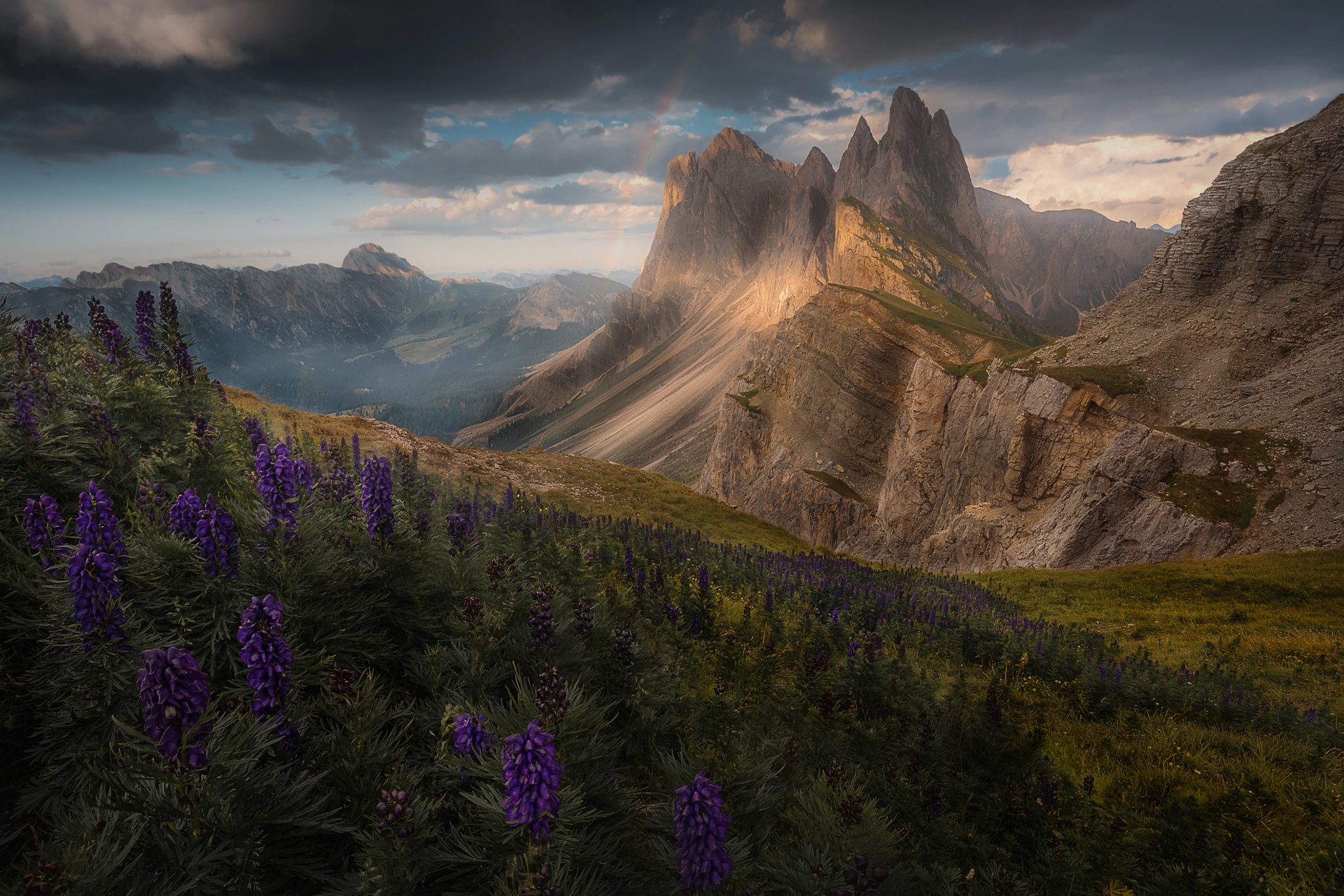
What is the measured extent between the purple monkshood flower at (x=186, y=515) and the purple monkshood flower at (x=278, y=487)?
Answer: 1.58 feet

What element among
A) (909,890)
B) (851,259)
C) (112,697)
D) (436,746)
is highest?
(851,259)

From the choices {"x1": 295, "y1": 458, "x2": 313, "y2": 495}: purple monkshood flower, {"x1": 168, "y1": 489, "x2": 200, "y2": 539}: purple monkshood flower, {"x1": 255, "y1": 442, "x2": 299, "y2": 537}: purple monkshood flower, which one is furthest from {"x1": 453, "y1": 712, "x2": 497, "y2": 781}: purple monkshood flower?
{"x1": 295, "y1": 458, "x2": 313, "y2": 495}: purple monkshood flower

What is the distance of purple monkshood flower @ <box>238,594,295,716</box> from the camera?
313 cm

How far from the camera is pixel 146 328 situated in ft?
30.2

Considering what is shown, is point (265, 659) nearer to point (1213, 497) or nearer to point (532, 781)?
point (532, 781)

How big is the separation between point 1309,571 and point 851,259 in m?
101

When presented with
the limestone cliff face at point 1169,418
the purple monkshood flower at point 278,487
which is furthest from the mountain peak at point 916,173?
the purple monkshood flower at point 278,487

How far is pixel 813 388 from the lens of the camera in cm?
7169

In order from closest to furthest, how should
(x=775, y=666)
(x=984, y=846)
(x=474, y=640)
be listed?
(x=474, y=640) → (x=984, y=846) → (x=775, y=666)

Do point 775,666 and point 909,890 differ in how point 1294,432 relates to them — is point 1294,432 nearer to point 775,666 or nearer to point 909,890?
point 775,666

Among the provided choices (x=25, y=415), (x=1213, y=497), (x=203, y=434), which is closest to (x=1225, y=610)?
(x=1213, y=497)

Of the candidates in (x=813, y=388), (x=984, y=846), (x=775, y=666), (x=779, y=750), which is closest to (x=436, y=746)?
(x=779, y=750)

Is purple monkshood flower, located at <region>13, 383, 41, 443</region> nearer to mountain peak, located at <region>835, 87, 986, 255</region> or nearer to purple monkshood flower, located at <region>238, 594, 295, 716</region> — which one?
purple monkshood flower, located at <region>238, 594, 295, 716</region>

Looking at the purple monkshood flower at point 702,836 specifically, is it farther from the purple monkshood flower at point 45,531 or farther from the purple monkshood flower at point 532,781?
the purple monkshood flower at point 45,531
